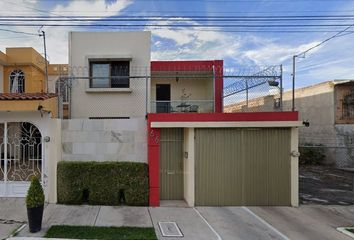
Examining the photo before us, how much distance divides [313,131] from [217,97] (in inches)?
389

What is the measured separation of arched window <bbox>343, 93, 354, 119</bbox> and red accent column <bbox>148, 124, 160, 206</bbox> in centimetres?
1352

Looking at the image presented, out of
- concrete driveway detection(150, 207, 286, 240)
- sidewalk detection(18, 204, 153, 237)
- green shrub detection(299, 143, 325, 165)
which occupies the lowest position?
concrete driveway detection(150, 207, 286, 240)

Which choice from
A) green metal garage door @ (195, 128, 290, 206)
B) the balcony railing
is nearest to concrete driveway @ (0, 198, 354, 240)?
green metal garage door @ (195, 128, 290, 206)

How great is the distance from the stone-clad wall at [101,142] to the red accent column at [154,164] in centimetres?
31

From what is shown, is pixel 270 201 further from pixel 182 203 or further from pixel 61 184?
pixel 61 184

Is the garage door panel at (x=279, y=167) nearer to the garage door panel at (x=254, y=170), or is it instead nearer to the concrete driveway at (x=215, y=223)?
the garage door panel at (x=254, y=170)

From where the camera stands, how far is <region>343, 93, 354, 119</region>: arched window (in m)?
17.9

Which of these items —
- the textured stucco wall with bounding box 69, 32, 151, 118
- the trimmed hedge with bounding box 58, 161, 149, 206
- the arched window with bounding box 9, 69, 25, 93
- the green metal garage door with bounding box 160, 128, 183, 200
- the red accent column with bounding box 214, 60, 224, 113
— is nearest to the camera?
the trimmed hedge with bounding box 58, 161, 149, 206

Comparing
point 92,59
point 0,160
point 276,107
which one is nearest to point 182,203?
point 276,107

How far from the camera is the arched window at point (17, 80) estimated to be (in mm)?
20031

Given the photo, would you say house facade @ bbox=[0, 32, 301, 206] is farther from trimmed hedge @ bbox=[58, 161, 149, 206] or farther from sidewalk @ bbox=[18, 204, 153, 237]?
sidewalk @ bbox=[18, 204, 153, 237]

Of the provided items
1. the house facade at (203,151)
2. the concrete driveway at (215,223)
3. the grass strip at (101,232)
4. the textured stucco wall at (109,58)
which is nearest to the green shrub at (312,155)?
the house facade at (203,151)

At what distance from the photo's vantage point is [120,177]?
30.2 feet

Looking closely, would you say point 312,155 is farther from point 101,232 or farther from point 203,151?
point 101,232
